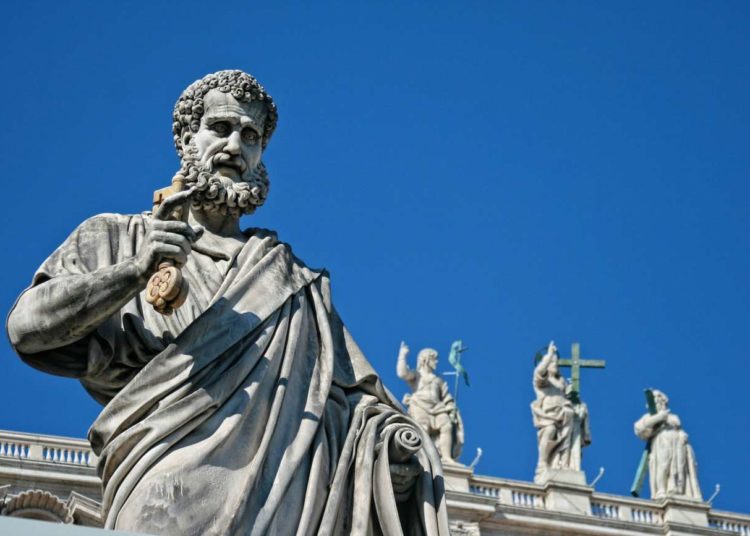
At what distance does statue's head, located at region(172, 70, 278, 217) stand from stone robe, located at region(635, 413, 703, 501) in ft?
110

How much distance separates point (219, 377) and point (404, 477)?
0.61 m

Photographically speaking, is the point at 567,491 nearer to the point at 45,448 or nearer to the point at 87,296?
Result: the point at 45,448

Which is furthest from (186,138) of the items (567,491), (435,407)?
(567,491)

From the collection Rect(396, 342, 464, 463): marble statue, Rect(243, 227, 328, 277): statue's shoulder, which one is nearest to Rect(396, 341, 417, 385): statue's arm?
Rect(396, 342, 464, 463): marble statue

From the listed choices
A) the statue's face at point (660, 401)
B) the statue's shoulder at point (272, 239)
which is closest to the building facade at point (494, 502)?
Answer: the statue's face at point (660, 401)

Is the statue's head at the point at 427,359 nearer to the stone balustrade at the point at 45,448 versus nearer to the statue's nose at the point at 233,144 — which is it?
the stone balustrade at the point at 45,448

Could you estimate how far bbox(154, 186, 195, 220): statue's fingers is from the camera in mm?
5969

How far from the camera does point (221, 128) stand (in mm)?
6539

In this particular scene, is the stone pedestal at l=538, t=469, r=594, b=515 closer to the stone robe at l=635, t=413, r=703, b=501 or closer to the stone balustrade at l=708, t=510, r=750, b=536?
the stone robe at l=635, t=413, r=703, b=501

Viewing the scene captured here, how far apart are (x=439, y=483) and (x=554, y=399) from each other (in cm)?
3343

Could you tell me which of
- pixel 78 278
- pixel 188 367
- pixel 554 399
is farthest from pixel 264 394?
pixel 554 399

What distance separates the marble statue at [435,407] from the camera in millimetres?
36938

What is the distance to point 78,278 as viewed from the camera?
5.86 metres

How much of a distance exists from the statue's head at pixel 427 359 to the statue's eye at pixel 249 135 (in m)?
31.6
